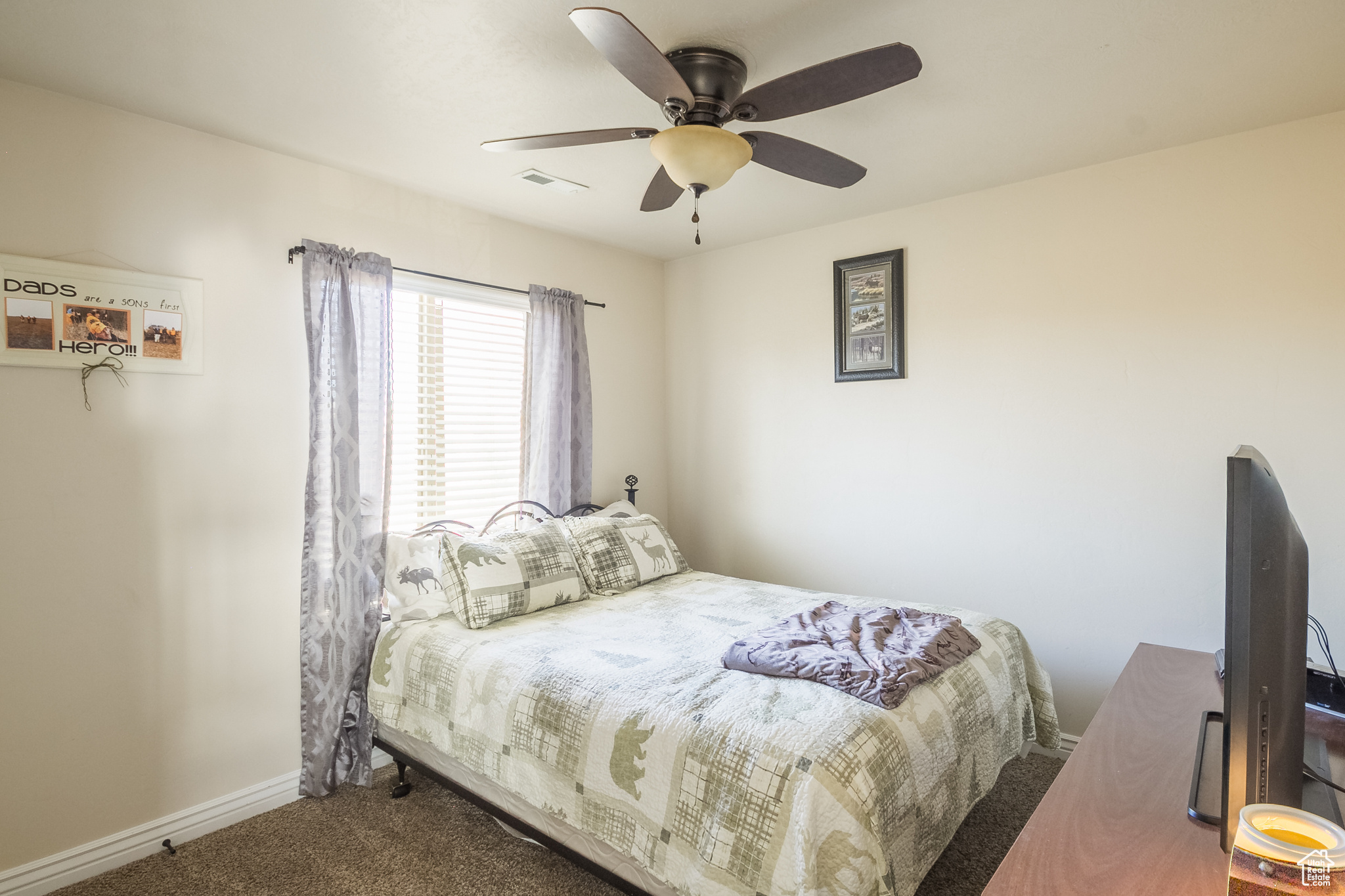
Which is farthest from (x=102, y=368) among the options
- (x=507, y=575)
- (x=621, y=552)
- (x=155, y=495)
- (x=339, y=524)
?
(x=621, y=552)

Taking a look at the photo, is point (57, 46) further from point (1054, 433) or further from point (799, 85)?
point (1054, 433)

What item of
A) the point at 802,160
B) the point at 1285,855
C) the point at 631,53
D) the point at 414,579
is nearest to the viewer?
the point at 1285,855

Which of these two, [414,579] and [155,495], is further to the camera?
[414,579]

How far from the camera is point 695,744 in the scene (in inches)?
72.2

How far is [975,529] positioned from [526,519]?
7.52 ft

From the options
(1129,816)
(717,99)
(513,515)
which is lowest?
(1129,816)

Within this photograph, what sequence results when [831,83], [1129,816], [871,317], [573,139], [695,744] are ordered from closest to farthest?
[1129,816] < [831,83] < [695,744] < [573,139] < [871,317]

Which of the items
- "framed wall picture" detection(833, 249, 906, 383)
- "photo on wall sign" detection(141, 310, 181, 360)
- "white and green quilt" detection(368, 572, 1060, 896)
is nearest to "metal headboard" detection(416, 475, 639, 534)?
"white and green quilt" detection(368, 572, 1060, 896)

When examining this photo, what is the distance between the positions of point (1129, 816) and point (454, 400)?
121 inches

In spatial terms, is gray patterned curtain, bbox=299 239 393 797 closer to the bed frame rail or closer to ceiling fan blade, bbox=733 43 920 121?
the bed frame rail

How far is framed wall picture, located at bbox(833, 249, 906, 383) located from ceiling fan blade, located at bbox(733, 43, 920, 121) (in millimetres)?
1762

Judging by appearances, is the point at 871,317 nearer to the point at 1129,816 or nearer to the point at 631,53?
the point at 631,53

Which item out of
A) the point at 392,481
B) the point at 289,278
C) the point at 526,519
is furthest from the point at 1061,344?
the point at 289,278

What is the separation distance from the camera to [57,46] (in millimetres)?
2020
